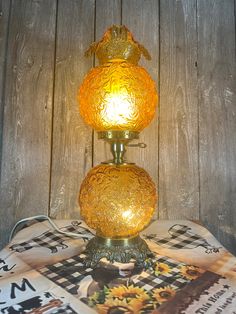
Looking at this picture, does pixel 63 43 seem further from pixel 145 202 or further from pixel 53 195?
pixel 145 202

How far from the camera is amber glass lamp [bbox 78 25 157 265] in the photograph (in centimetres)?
55

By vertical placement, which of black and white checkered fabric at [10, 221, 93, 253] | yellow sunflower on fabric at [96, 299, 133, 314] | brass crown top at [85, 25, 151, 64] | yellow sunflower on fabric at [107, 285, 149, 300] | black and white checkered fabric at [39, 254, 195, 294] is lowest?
yellow sunflower on fabric at [96, 299, 133, 314]

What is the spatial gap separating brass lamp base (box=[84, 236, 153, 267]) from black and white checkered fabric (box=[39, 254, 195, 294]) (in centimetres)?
2

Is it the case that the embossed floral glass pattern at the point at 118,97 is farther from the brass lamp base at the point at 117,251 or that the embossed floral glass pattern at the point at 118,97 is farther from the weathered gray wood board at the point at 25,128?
the weathered gray wood board at the point at 25,128

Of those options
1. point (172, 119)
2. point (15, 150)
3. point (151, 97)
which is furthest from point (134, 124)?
point (15, 150)

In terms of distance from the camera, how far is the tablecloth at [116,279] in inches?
16.2

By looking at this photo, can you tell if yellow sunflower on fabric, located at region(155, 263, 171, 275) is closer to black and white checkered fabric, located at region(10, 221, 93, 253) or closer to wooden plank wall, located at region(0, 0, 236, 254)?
black and white checkered fabric, located at region(10, 221, 93, 253)

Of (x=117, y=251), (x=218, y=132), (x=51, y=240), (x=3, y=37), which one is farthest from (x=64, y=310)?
(x=3, y=37)

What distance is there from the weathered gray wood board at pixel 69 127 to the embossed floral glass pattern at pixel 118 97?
338 mm

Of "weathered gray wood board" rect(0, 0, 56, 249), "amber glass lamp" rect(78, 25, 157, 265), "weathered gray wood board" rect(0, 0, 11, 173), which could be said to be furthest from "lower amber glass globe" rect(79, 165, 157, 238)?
"weathered gray wood board" rect(0, 0, 11, 173)

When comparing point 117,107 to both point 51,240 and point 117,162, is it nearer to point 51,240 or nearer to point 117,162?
point 117,162

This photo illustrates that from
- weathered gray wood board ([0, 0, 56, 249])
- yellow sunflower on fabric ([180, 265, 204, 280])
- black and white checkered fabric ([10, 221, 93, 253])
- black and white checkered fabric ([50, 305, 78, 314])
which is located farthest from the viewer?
weathered gray wood board ([0, 0, 56, 249])

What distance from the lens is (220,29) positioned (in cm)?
96

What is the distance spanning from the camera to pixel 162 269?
0.54 meters
